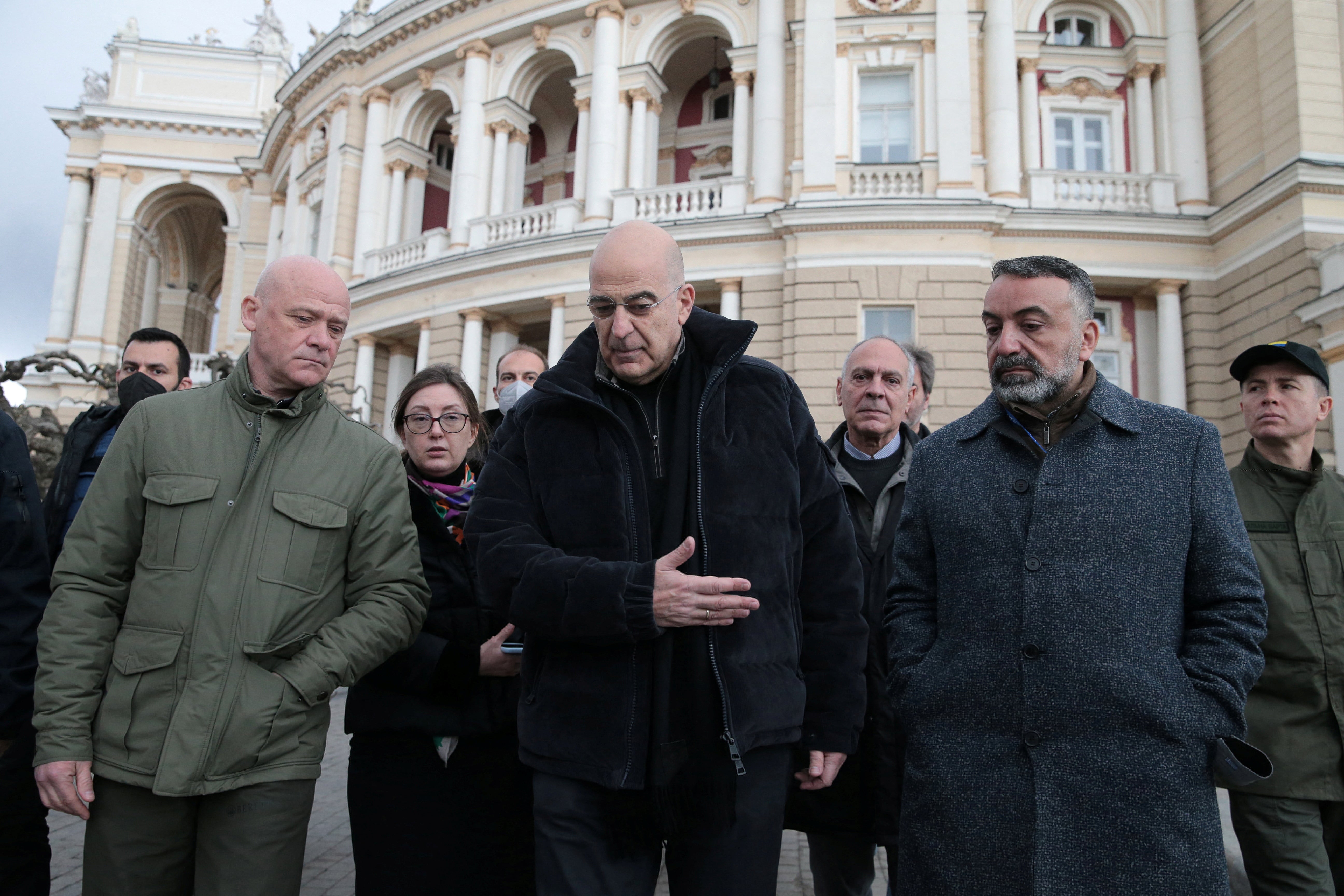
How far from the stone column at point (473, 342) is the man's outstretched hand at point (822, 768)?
→ 16.9 m

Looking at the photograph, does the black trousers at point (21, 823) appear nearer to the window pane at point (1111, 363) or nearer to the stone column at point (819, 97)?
the stone column at point (819, 97)

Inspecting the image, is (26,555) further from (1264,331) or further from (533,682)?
(1264,331)

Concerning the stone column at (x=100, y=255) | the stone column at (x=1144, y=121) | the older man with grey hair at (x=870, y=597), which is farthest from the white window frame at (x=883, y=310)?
the stone column at (x=100, y=255)

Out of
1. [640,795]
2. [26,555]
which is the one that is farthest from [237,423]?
[640,795]

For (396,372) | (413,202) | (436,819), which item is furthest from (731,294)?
(436,819)

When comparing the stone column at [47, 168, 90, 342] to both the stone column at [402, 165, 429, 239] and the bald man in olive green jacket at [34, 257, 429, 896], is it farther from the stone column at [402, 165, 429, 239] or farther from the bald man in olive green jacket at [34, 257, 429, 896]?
the bald man in olive green jacket at [34, 257, 429, 896]

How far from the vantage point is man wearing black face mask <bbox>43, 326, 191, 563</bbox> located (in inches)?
146

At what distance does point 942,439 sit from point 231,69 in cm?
3531

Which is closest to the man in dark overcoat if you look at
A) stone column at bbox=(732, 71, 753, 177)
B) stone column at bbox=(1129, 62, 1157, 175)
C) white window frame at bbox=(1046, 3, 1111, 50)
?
stone column at bbox=(732, 71, 753, 177)

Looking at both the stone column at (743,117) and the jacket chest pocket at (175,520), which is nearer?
the jacket chest pocket at (175,520)

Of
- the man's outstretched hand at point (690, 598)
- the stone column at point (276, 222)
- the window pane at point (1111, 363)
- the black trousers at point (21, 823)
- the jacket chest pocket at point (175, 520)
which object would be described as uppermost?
the stone column at point (276, 222)

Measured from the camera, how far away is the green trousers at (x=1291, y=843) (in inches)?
116

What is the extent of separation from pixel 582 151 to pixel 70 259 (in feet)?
70.3

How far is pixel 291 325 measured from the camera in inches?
104
